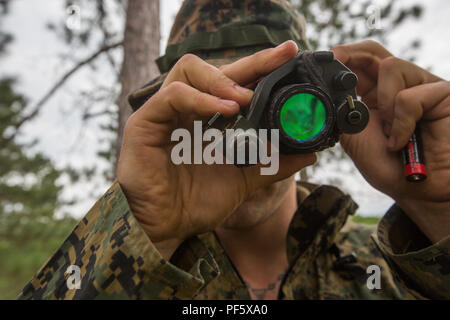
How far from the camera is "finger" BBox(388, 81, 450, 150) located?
1.49 metres

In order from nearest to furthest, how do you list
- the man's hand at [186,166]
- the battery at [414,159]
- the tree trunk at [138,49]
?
the man's hand at [186,166]
the battery at [414,159]
the tree trunk at [138,49]

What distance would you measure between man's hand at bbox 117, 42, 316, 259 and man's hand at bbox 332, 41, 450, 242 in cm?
55

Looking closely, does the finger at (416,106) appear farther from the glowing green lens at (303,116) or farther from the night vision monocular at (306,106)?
the glowing green lens at (303,116)

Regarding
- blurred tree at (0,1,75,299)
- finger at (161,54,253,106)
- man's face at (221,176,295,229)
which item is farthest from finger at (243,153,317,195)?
blurred tree at (0,1,75,299)

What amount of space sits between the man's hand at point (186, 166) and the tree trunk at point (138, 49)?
7.32 feet

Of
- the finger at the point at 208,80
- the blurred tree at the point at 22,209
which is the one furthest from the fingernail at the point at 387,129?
the blurred tree at the point at 22,209

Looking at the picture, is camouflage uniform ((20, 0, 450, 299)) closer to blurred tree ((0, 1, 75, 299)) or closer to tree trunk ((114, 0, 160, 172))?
tree trunk ((114, 0, 160, 172))

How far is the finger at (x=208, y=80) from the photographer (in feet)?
3.84

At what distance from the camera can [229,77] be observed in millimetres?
1223

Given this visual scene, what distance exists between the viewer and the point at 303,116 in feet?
3.65

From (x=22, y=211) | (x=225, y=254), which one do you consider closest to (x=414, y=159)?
(x=225, y=254)
